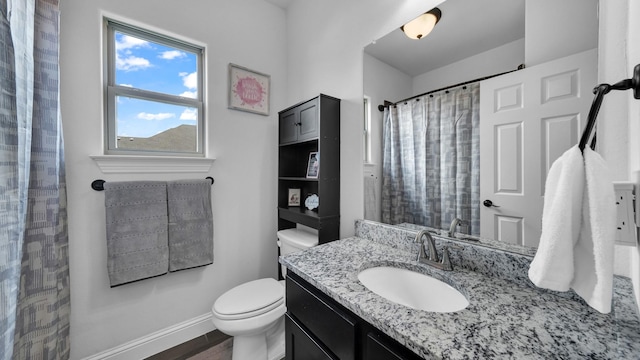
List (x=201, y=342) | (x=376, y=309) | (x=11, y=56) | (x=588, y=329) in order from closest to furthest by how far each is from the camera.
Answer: (x=588, y=329)
(x=376, y=309)
(x=11, y=56)
(x=201, y=342)

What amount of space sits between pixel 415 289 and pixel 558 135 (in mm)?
752

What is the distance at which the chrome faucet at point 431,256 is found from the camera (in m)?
0.92

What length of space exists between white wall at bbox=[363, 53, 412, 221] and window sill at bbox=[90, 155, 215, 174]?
1.20 metres

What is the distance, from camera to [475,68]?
918 mm

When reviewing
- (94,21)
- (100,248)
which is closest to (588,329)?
(100,248)

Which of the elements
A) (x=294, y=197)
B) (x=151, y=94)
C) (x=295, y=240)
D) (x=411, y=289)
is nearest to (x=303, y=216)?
(x=295, y=240)

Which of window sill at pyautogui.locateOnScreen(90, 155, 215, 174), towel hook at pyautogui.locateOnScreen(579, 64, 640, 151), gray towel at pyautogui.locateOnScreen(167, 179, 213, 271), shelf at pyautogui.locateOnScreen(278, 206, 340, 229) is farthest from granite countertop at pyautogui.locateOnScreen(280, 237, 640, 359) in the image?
window sill at pyautogui.locateOnScreen(90, 155, 215, 174)

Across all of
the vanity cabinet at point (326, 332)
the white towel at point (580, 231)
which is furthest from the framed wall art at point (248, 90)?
the white towel at point (580, 231)

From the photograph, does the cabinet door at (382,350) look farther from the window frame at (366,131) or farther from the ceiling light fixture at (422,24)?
the ceiling light fixture at (422,24)

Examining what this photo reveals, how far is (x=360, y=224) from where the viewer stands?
1405 millimetres

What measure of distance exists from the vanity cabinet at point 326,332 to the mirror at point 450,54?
612 millimetres

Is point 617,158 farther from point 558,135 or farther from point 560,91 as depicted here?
point 560,91

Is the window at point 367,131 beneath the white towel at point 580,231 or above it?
above

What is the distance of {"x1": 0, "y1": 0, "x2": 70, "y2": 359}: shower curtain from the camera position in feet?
2.59
